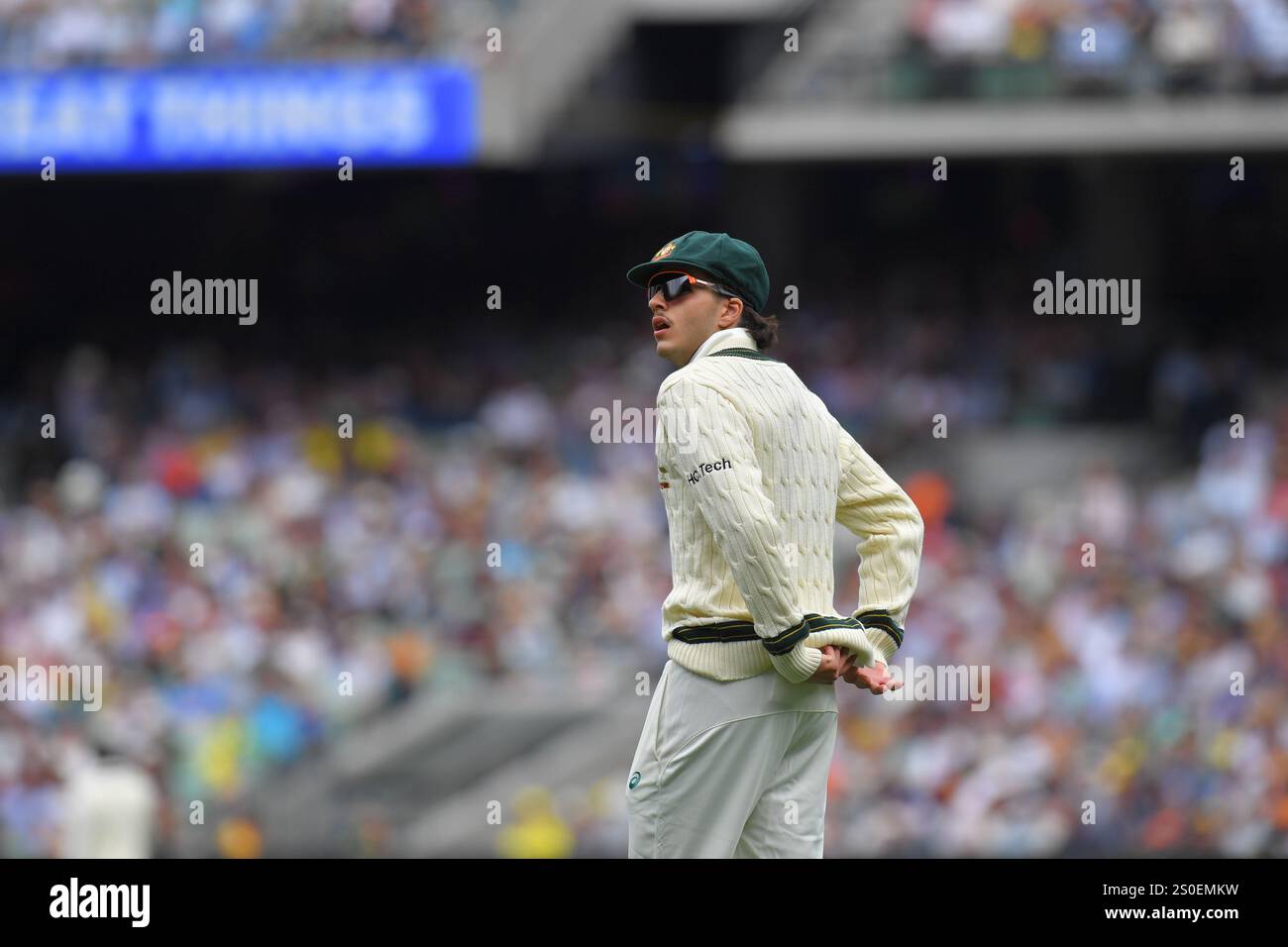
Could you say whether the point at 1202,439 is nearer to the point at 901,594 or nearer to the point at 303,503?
the point at 303,503

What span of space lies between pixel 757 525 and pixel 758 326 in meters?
0.62

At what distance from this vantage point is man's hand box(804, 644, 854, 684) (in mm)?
4164

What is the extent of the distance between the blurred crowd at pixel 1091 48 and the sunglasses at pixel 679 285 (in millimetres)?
12319

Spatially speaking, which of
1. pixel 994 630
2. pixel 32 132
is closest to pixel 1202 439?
pixel 994 630

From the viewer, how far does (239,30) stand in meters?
16.4

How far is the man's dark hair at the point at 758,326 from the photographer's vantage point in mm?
4469
